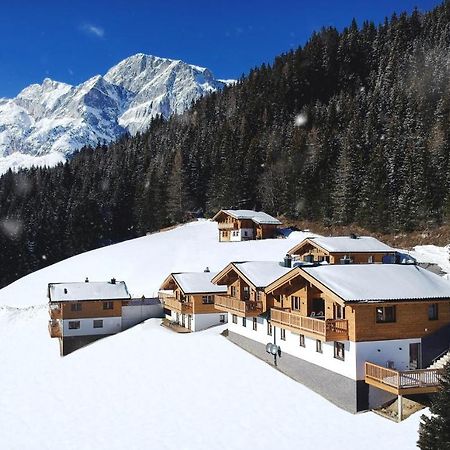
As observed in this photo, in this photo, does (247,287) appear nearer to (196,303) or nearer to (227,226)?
(196,303)

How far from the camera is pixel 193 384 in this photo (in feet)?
104

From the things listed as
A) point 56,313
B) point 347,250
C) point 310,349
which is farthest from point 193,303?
point 310,349

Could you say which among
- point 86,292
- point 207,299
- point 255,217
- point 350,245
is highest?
point 255,217

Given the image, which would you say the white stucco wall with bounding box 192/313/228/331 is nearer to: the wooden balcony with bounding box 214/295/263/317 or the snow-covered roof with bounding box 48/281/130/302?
the wooden balcony with bounding box 214/295/263/317

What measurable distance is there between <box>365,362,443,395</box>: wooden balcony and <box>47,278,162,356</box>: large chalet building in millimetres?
29905

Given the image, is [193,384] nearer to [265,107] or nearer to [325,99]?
[265,107]

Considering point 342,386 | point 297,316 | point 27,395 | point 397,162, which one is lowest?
point 27,395

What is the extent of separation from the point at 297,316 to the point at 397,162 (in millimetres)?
52060

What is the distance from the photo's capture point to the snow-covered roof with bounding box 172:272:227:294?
147ft

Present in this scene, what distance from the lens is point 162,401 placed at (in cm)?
3020

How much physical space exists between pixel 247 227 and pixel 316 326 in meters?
50.1

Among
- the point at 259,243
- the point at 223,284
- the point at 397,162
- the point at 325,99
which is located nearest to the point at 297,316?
the point at 223,284

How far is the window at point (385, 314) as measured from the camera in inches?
1047

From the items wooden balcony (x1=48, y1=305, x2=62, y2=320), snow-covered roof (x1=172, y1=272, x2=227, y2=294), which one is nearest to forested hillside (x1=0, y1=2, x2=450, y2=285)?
snow-covered roof (x1=172, y1=272, x2=227, y2=294)
